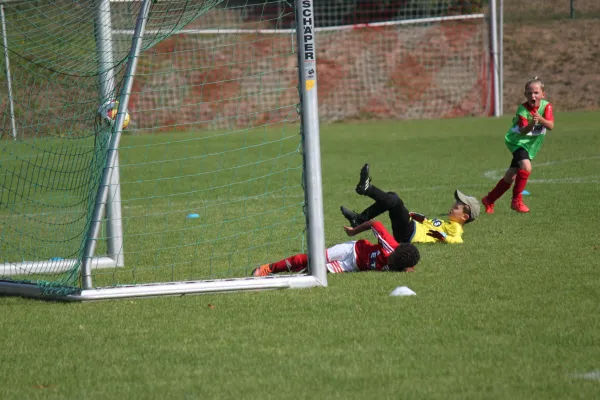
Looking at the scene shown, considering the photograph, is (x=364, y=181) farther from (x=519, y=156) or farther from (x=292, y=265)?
(x=519, y=156)

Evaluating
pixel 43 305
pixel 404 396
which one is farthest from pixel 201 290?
pixel 404 396

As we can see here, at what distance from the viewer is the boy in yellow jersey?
25.1ft

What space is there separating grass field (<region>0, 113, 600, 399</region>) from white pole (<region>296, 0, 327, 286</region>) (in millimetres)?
284

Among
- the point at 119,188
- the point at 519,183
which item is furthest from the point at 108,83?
the point at 519,183

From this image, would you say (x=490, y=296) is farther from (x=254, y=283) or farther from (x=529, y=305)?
(x=254, y=283)

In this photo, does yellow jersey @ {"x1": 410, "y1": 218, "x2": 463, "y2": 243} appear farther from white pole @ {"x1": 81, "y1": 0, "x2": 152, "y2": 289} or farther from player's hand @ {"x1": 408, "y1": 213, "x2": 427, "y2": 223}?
white pole @ {"x1": 81, "y1": 0, "x2": 152, "y2": 289}

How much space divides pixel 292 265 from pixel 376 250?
70 cm

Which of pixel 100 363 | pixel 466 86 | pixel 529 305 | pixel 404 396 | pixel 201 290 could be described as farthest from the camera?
pixel 466 86

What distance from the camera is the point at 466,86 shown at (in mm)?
Result: 27125

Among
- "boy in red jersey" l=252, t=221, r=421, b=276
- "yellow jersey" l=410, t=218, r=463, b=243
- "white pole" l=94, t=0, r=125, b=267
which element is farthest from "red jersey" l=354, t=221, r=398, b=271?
"white pole" l=94, t=0, r=125, b=267

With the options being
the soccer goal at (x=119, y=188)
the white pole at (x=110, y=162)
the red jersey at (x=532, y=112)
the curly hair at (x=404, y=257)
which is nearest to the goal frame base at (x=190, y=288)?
the soccer goal at (x=119, y=188)

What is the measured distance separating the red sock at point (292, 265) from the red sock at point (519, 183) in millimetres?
4244

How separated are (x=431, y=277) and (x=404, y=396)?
2.76 m

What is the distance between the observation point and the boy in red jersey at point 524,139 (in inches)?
412
